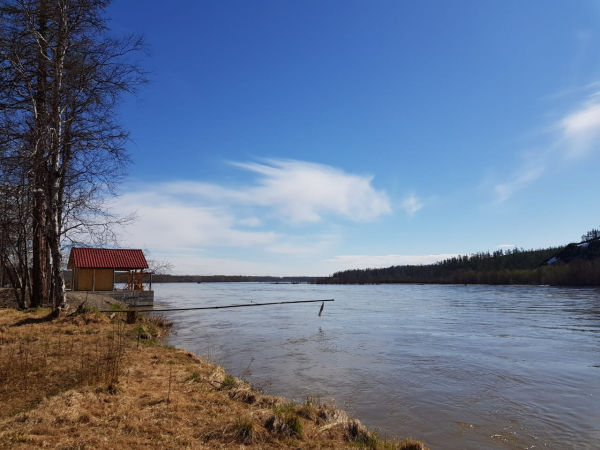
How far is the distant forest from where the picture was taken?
93.9 meters

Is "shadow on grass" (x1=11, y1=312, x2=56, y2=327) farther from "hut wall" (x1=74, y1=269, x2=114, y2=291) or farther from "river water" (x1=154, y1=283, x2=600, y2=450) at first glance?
"hut wall" (x1=74, y1=269, x2=114, y2=291)

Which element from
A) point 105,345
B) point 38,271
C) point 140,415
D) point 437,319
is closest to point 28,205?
point 38,271

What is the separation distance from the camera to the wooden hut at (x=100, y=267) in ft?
108

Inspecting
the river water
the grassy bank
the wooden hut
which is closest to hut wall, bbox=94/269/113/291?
the wooden hut

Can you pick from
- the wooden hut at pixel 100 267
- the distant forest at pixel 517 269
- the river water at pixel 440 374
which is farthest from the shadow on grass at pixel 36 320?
the distant forest at pixel 517 269

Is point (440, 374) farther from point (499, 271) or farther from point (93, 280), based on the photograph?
point (499, 271)

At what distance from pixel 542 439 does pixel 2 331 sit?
12045 mm

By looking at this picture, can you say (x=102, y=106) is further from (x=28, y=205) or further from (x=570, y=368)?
(x=570, y=368)

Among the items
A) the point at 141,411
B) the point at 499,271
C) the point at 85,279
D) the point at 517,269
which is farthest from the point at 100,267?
the point at 517,269

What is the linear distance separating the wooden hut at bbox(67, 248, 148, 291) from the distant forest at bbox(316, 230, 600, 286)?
8854cm

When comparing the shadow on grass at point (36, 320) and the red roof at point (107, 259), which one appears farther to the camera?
the red roof at point (107, 259)

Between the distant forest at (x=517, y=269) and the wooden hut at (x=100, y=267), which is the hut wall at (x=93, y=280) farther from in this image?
the distant forest at (x=517, y=269)

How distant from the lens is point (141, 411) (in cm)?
586

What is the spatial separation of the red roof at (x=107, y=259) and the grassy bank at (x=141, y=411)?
24.9 metres
